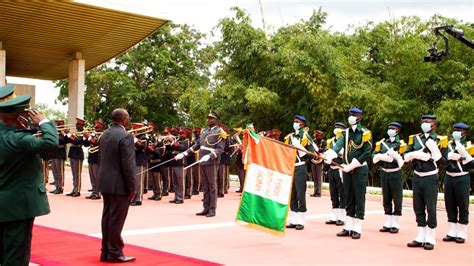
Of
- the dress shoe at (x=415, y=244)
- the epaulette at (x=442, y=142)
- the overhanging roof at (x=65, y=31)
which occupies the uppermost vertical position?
the overhanging roof at (x=65, y=31)

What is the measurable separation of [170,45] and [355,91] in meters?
18.5

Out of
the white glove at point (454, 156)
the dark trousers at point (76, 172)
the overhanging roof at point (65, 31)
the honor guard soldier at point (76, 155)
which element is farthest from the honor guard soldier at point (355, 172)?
the overhanging roof at point (65, 31)

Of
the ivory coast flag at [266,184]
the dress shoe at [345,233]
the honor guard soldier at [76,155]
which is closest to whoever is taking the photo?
the ivory coast flag at [266,184]

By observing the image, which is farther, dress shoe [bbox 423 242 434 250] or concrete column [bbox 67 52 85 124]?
concrete column [bbox 67 52 85 124]

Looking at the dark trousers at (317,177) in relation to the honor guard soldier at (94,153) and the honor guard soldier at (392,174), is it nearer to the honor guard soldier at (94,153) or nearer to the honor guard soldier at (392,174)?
the honor guard soldier at (94,153)

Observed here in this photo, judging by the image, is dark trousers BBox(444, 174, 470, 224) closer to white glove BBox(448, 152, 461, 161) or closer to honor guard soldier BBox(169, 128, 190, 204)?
white glove BBox(448, 152, 461, 161)

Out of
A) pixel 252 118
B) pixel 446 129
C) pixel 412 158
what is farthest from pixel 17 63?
pixel 412 158

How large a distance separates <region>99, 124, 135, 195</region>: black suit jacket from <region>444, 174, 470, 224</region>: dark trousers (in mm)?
5154

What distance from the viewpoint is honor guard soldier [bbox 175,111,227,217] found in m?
11.4

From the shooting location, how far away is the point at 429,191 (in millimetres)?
8320

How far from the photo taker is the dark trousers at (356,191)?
29.7ft

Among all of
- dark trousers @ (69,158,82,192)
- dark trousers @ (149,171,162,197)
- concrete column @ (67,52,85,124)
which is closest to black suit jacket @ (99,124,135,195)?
dark trousers @ (149,171,162,197)

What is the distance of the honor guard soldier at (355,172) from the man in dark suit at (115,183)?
12.1ft

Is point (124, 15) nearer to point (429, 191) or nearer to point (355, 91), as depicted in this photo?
point (355, 91)
